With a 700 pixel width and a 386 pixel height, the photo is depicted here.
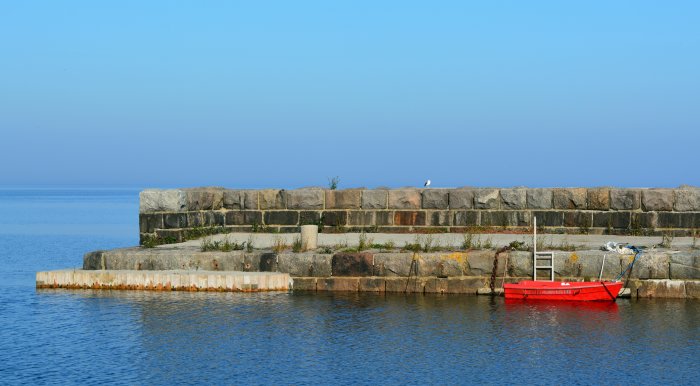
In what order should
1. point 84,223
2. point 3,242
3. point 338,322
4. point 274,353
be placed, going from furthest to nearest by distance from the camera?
1. point 84,223
2. point 3,242
3. point 338,322
4. point 274,353

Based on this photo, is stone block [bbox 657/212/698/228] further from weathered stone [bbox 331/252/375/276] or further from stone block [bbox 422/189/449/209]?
weathered stone [bbox 331/252/375/276]

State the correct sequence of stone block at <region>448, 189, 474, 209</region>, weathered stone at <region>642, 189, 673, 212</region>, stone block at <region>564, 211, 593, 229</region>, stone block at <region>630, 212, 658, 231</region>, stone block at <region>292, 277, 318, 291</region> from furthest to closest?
stone block at <region>448, 189, 474, 209</region> → stone block at <region>564, 211, 593, 229</region> → stone block at <region>630, 212, 658, 231</region> → weathered stone at <region>642, 189, 673, 212</region> → stone block at <region>292, 277, 318, 291</region>

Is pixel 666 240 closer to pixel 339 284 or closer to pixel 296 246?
pixel 339 284

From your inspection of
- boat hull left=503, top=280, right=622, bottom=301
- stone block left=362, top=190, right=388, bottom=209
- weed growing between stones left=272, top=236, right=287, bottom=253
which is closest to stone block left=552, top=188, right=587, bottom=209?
stone block left=362, top=190, right=388, bottom=209

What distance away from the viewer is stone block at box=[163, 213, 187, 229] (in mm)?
25609

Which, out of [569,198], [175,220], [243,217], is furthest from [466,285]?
[175,220]

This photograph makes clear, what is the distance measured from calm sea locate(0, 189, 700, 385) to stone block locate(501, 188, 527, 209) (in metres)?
5.51

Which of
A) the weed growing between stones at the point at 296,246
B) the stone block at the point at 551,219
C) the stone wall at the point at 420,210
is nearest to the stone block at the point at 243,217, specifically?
the stone wall at the point at 420,210

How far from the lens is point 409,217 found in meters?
26.5

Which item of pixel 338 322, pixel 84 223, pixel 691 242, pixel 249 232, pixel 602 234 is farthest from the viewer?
pixel 84 223

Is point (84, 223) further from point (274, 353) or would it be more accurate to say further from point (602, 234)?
point (274, 353)

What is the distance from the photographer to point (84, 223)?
66.9 metres

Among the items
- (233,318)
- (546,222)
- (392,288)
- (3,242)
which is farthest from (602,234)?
(3,242)

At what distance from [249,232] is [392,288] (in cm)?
634
